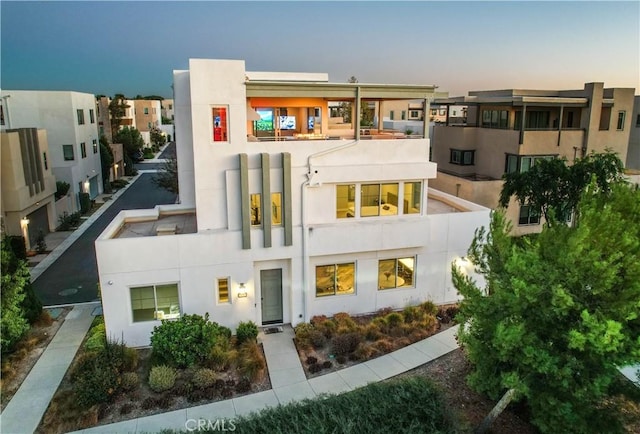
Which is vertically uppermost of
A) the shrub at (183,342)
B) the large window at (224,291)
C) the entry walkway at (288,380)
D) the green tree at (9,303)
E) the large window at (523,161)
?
the large window at (523,161)

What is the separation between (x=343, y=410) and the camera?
407 inches

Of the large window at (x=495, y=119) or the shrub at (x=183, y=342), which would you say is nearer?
the shrub at (x=183, y=342)

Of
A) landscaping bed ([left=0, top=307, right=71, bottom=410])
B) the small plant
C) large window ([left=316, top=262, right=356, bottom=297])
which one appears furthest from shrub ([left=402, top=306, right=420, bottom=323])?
the small plant

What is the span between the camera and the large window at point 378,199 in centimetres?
→ 1680

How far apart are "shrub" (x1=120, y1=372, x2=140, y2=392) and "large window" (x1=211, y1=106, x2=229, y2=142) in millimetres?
7690

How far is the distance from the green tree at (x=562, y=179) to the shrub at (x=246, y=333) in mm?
15461

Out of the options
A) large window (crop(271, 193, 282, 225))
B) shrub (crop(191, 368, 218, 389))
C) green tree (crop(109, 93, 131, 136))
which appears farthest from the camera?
green tree (crop(109, 93, 131, 136))

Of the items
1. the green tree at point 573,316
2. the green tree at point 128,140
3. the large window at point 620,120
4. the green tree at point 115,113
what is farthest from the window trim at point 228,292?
the green tree at point 115,113

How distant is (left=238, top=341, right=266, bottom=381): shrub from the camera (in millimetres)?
13328

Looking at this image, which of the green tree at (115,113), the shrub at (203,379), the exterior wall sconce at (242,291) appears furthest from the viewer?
the green tree at (115,113)

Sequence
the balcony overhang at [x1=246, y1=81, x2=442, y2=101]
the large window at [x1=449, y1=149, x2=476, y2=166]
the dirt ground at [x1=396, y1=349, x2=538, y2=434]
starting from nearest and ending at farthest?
the dirt ground at [x1=396, y1=349, x2=538, y2=434] < the balcony overhang at [x1=246, y1=81, x2=442, y2=101] < the large window at [x1=449, y1=149, x2=476, y2=166]

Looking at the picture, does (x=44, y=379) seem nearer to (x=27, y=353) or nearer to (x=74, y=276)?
(x=27, y=353)

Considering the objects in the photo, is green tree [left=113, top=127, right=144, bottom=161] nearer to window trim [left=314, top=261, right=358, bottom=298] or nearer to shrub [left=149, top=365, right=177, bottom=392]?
window trim [left=314, top=261, right=358, bottom=298]

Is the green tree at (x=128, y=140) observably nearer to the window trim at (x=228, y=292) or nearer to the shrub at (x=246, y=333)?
the window trim at (x=228, y=292)
